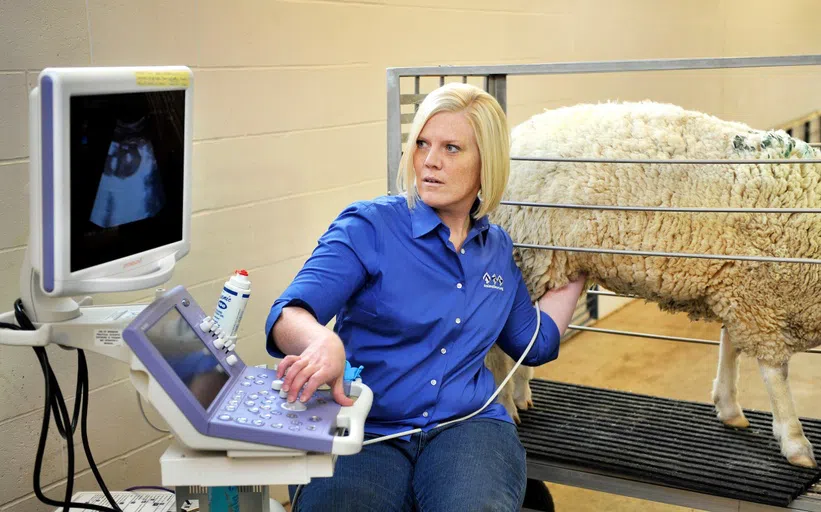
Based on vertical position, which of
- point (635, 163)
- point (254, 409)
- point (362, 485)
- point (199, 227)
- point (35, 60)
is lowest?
point (362, 485)

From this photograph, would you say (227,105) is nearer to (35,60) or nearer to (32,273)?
(35,60)

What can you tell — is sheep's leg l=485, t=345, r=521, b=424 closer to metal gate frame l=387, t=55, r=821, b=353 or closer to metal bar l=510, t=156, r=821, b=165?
metal gate frame l=387, t=55, r=821, b=353

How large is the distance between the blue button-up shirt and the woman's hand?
348 mm

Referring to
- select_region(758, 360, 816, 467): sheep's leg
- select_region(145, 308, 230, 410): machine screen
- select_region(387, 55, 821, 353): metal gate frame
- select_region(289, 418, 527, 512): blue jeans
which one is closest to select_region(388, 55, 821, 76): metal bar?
select_region(387, 55, 821, 353): metal gate frame

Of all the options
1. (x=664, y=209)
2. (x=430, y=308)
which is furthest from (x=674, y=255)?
(x=430, y=308)

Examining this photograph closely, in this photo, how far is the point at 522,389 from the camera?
108 inches

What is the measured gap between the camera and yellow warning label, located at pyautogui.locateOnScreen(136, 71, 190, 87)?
55.0 inches

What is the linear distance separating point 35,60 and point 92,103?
3.08ft

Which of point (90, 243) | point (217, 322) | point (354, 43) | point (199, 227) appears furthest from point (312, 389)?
point (354, 43)

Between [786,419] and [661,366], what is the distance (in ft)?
7.24

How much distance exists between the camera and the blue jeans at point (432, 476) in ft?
5.42

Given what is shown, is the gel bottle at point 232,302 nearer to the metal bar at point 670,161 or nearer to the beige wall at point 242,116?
the beige wall at point 242,116

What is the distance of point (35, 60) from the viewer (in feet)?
6.91

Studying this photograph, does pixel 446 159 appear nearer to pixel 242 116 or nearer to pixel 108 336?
pixel 108 336
